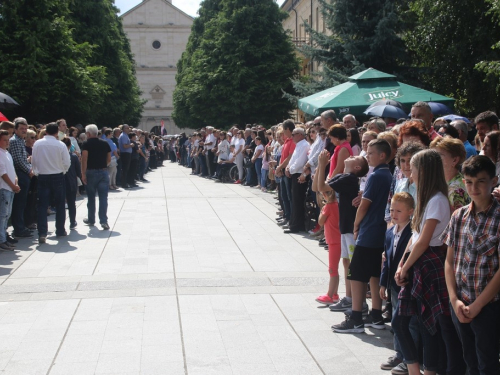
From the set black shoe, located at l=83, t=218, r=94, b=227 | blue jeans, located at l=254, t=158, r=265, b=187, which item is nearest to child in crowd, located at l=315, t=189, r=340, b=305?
black shoe, located at l=83, t=218, r=94, b=227

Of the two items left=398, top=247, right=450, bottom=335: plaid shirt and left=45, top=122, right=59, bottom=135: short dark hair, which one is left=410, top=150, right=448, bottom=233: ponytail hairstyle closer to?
left=398, top=247, right=450, bottom=335: plaid shirt

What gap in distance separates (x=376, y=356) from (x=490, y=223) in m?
2.09

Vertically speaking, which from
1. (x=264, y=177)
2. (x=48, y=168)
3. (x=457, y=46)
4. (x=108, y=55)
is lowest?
(x=264, y=177)

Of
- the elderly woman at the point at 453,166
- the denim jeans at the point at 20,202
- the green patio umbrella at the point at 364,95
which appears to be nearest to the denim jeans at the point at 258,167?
the green patio umbrella at the point at 364,95

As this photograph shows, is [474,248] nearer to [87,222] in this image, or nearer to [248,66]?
[87,222]

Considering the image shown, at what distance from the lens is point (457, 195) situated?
16.9ft

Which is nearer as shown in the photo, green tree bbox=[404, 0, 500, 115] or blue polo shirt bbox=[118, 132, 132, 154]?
blue polo shirt bbox=[118, 132, 132, 154]

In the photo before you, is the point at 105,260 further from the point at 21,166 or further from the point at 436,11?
the point at 436,11

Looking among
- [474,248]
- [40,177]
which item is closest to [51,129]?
[40,177]

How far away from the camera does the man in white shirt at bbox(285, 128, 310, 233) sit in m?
12.4

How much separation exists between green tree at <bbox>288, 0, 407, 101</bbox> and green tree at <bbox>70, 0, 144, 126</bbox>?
1896 centimetres

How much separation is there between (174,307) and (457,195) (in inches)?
135

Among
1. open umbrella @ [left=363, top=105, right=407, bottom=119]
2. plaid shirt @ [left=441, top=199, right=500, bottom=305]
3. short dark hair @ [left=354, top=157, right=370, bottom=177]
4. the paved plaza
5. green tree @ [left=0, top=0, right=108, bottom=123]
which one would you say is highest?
green tree @ [left=0, top=0, right=108, bottom=123]

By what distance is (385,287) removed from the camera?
17.8ft
